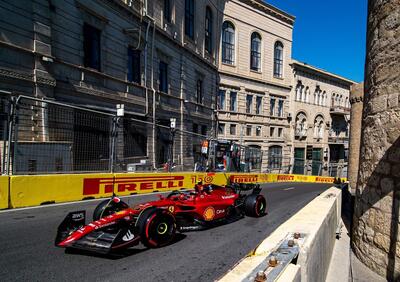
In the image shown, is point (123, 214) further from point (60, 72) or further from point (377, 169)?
point (60, 72)

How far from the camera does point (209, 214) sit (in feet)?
19.8

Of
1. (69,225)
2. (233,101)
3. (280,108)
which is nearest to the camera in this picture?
(69,225)

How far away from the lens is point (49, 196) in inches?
289

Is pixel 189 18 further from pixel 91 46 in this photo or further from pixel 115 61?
pixel 91 46

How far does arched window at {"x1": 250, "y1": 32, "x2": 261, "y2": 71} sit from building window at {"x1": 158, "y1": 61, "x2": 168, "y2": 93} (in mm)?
17323

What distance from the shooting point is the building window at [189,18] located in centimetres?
2692

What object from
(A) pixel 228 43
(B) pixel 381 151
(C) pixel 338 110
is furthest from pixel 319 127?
(B) pixel 381 151

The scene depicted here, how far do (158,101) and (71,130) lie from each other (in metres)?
13.0

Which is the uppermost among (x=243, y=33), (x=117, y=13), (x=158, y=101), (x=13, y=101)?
(x=243, y=33)

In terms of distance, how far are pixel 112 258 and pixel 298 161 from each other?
39.0 meters

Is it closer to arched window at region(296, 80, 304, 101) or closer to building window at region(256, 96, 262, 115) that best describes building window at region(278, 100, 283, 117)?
arched window at region(296, 80, 304, 101)

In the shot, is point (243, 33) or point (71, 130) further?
point (243, 33)

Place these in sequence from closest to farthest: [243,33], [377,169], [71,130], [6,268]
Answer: [6,268], [377,169], [71,130], [243,33]

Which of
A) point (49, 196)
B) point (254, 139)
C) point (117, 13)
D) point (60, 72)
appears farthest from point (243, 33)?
point (49, 196)
